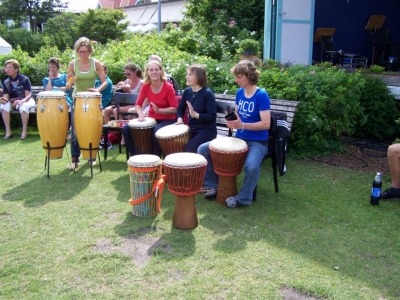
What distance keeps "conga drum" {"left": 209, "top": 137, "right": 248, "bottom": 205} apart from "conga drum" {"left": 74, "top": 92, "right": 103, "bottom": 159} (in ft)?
5.69

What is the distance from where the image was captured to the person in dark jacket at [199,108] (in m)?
4.95

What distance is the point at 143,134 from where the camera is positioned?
532 centimetres

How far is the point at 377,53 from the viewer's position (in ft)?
42.9

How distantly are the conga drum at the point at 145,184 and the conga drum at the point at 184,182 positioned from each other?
0.90ft

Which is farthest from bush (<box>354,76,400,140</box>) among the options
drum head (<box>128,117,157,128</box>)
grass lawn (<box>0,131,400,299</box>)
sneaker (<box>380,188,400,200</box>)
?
drum head (<box>128,117,157,128</box>)

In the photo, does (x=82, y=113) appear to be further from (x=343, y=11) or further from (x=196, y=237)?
(x=343, y=11)

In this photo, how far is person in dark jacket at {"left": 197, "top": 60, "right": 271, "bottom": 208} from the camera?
4.42 meters

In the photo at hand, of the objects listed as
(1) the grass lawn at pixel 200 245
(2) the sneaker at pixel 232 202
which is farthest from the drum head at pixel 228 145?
(1) the grass lawn at pixel 200 245

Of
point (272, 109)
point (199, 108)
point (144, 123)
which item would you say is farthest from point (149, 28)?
point (199, 108)

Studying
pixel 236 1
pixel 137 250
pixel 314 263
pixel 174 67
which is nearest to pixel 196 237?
pixel 137 250

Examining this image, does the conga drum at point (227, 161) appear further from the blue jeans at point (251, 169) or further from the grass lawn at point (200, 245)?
the grass lawn at point (200, 245)

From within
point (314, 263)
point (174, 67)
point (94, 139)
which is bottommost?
point (314, 263)

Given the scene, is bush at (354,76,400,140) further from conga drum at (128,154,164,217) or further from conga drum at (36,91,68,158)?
conga drum at (36,91,68,158)

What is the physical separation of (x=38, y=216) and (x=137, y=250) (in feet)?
4.36
